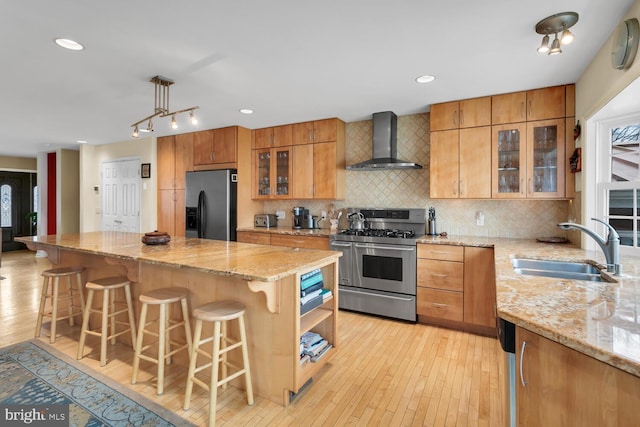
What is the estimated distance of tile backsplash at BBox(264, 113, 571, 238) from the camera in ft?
10.8

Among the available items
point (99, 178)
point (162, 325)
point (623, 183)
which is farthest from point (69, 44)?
point (99, 178)

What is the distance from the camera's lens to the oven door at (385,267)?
129 inches

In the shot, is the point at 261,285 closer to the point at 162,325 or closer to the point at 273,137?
the point at 162,325

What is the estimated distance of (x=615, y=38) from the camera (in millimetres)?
1908

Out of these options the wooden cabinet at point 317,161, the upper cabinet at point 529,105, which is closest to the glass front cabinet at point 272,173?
the wooden cabinet at point 317,161

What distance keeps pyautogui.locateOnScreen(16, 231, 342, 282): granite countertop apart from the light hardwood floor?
0.85 m

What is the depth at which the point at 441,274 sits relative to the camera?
316 cm

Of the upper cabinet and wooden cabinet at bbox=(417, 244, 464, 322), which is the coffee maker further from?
the upper cabinet

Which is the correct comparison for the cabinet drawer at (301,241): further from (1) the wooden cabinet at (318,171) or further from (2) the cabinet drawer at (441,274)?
(2) the cabinet drawer at (441,274)

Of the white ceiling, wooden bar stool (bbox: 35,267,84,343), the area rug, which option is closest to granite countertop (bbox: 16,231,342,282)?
wooden bar stool (bbox: 35,267,84,343)

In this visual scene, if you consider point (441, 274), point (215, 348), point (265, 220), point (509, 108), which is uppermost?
point (509, 108)

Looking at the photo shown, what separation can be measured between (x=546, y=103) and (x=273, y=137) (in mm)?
3120

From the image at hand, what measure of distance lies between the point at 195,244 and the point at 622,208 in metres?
3.37

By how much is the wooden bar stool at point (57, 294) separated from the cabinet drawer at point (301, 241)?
1988 millimetres
